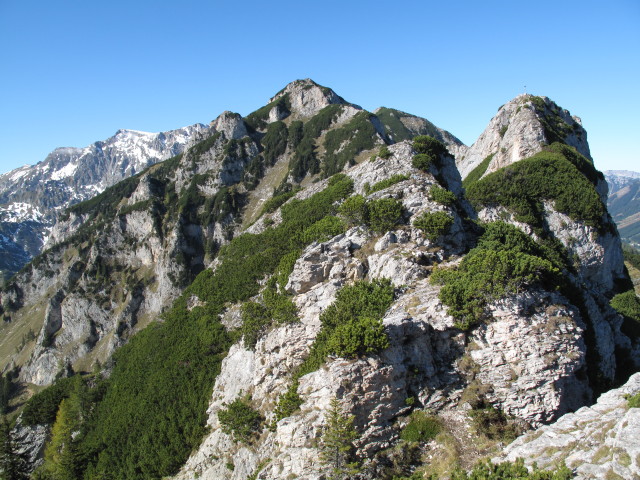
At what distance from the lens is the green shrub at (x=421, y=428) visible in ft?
79.3

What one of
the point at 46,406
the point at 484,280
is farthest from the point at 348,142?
the point at 484,280

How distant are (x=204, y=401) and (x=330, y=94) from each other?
16612 cm

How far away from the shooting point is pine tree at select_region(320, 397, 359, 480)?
22.0 metres

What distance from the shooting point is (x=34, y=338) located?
544 feet

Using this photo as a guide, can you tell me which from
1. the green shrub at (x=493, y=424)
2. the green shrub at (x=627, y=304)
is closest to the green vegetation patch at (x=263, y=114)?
the green shrub at (x=627, y=304)

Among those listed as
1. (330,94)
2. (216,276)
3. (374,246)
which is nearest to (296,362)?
(374,246)

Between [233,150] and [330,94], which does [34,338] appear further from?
[330,94]

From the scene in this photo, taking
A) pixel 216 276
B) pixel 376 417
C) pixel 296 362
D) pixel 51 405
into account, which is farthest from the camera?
pixel 51 405

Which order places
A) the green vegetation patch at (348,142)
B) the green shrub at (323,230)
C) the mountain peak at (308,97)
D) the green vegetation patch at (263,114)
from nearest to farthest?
the green shrub at (323,230), the green vegetation patch at (348,142), the mountain peak at (308,97), the green vegetation patch at (263,114)

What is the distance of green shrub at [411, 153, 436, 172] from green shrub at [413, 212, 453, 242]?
49.5ft

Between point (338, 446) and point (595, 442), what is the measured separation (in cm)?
1296

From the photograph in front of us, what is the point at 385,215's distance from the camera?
36.8 m

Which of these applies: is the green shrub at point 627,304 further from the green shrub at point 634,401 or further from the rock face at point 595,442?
the green shrub at point 634,401

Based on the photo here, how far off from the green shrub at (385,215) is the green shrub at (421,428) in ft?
57.9
